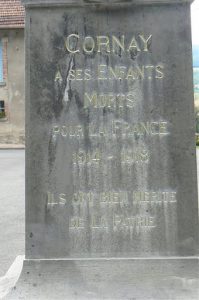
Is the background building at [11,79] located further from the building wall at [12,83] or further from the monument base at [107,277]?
the monument base at [107,277]

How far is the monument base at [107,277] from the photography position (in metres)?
3.73

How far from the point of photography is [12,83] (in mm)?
29781

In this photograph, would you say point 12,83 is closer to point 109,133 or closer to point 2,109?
point 2,109

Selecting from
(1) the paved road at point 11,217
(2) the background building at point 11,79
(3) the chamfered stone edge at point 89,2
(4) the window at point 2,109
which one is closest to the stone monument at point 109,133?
(3) the chamfered stone edge at point 89,2

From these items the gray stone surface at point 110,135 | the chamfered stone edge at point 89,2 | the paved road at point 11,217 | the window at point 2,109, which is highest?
the window at point 2,109

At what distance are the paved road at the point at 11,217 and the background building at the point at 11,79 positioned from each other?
14893 millimetres

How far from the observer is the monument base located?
373 cm

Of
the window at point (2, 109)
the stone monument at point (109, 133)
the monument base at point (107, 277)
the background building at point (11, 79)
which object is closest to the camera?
the monument base at point (107, 277)

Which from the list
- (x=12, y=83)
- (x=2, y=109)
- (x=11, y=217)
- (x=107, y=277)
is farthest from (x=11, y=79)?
(x=107, y=277)

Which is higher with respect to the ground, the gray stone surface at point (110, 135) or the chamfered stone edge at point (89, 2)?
the chamfered stone edge at point (89, 2)

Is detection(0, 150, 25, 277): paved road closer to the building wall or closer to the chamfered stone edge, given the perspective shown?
the chamfered stone edge

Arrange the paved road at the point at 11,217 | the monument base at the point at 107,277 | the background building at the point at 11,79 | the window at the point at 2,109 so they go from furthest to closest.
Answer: the window at the point at 2,109 < the background building at the point at 11,79 < the paved road at the point at 11,217 < the monument base at the point at 107,277

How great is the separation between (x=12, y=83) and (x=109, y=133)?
88.0ft

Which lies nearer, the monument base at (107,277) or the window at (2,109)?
the monument base at (107,277)
